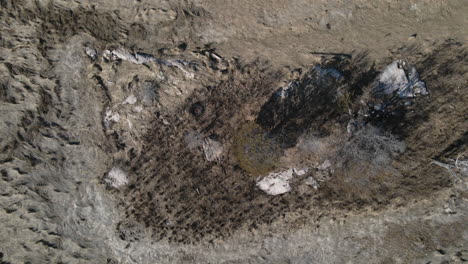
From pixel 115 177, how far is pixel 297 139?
452cm

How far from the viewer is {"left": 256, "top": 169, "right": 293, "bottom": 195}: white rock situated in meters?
8.19

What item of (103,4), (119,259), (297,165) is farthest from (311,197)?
(103,4)

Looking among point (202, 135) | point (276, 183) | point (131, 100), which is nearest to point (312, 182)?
point (276, 183)

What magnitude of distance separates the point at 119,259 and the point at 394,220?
22.5ft

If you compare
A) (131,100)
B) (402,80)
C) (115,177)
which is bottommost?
(115,177)

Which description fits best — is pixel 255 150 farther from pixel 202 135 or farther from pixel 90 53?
pixel 90 53

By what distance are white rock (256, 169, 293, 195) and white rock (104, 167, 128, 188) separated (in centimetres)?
328

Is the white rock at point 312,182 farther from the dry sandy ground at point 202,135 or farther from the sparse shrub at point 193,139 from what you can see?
the sparse shrub at point 193,139

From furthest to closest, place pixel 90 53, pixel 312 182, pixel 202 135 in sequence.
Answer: pixel 312 182 → pixel 202 135 → pixel 90 53

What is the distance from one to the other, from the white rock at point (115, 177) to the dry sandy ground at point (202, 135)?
0.05 meters

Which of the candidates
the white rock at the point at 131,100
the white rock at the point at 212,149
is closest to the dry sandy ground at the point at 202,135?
the white rock at the point at 131,100

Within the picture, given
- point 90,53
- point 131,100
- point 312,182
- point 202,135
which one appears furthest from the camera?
point 312,182

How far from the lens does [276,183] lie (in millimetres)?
8203

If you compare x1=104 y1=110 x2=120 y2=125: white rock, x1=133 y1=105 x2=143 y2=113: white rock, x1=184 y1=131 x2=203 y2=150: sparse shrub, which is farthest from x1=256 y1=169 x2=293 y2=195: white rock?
x1=104 y1=110 x2=120 y2=125: white rock
